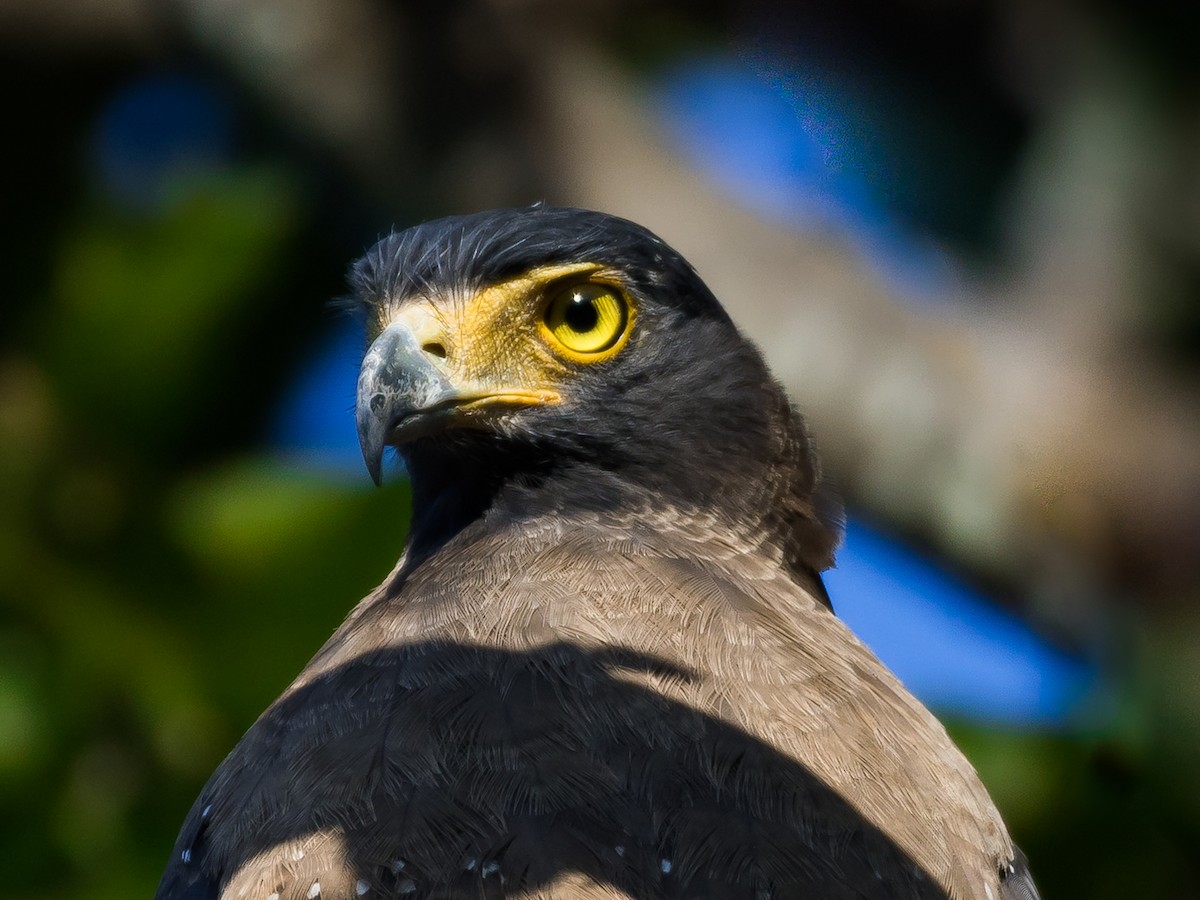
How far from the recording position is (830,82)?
8.65m

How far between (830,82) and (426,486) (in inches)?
196

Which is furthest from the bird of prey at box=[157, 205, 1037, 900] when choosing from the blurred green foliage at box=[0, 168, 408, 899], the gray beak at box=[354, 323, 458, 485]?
the blurred green foliage at box=[0, 168, 408, 899]

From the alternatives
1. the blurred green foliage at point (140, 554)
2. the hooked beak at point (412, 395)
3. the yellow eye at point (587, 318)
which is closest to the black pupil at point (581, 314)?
the yellow eye at point (587, 318)

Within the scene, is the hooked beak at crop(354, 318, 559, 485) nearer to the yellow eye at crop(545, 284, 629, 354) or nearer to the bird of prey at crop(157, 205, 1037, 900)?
the bird of prey at crop(157, 205, 1037, 900)

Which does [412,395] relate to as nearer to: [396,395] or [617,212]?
[396,395]

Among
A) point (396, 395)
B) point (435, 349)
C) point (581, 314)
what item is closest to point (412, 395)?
point (396, 395)

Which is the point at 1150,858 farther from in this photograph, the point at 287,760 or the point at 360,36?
the point at 360,36

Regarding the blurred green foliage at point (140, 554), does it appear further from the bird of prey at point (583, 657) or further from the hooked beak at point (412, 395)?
the hooked beak at point (412, 395)

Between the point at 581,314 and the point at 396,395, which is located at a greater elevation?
the point at 581,314

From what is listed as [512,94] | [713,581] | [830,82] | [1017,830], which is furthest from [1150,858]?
[830,82]

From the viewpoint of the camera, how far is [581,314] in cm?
427

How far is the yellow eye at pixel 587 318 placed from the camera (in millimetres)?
4219

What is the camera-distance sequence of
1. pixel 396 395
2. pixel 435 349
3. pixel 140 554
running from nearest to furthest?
pixel 396 395 < pixel 435 349 < pixel 140 554

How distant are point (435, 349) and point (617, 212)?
319 centimetres
